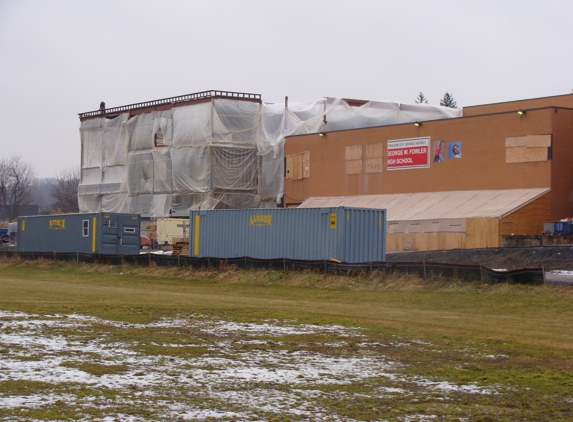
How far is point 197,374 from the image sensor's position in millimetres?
9234

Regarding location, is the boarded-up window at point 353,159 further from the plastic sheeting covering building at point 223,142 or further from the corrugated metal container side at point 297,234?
the corrugated metal container side at point 297,234

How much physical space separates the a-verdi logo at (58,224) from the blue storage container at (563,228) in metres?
26.8

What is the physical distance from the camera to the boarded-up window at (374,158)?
54594 mm

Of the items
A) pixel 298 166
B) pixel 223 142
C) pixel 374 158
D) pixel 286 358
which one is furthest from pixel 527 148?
pixel 286 358

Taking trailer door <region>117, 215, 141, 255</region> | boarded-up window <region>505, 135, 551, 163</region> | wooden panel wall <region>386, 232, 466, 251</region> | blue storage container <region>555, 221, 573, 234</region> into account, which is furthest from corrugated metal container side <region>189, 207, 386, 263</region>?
boarded-up window <region>505, 135, 551, 163</region>

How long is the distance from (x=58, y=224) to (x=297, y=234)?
17.9 meters

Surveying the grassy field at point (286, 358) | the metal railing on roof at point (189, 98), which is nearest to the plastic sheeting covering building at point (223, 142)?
the metal railing on roof at point (189, 98)

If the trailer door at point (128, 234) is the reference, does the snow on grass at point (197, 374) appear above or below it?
below

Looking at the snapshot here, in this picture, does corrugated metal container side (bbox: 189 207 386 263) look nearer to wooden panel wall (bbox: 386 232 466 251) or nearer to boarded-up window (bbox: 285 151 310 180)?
wooden panel wall (bbox: 386 232 466 251)

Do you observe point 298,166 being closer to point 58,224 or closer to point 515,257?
point 58,224

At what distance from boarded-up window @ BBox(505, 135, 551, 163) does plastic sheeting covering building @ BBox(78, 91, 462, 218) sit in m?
12.8

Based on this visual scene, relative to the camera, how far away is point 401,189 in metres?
53.5

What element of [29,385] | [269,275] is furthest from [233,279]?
[29,385]

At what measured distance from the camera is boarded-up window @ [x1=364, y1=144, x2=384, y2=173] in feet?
179
